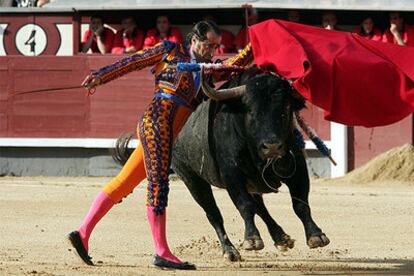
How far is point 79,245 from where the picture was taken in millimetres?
6184

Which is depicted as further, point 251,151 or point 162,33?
point 162,33

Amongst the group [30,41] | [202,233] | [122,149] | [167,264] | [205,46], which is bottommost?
[30,41]

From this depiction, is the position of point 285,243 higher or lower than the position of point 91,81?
lower

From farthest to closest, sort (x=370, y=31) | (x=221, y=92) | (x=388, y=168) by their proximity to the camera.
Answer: (x=370, y=31), (x=388, y=168), (x=221, y=92)

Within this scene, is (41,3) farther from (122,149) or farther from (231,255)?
(231,255)

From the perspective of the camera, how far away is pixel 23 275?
588cm

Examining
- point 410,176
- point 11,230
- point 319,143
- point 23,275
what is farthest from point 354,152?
point 23,275

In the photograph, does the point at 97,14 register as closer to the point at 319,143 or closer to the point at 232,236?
the point at 232,236

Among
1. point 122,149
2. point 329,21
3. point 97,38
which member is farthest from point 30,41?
point 122,149

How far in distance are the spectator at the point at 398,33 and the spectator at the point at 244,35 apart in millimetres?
1432

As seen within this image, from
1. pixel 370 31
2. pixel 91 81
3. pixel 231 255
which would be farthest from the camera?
pixel 370 31

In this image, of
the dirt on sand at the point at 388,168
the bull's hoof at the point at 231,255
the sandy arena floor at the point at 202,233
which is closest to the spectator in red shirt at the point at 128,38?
the sandy arena floor at the point at 202,233

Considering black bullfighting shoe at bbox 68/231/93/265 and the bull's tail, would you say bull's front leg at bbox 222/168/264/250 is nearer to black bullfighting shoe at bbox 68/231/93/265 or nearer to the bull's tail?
black bullfighting shoe at bbox 68/231/93/265

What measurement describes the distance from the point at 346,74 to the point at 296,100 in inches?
10.6
